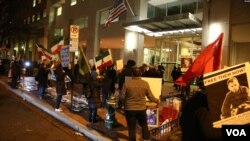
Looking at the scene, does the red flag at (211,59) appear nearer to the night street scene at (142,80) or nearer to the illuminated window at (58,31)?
the night street scene at (142,80)

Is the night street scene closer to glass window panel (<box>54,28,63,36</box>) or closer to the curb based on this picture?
the curb

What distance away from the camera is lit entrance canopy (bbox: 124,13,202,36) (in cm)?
1833

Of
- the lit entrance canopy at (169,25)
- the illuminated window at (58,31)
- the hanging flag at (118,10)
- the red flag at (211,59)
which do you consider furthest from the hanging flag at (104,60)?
the illuminated window at (58,31)

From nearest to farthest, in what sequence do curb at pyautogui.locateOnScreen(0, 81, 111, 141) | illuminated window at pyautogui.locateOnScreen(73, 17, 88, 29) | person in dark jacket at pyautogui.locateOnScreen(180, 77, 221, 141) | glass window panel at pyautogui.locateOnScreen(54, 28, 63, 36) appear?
person in dark jacket at pyautogui.locateOnScreen(180, 77, 221, 141) < curb at pyautogui.locateOnScreen(0, 81, 111, 141) < illuminated window at pyautogui.locateOnScreen(73, 17, 88, 29) < glass window panel at pyautogui.locateOnScreen(54, 28, 63, 36)

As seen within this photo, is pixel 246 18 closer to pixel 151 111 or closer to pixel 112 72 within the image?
A: pixel 112 72

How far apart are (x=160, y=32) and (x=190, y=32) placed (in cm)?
236

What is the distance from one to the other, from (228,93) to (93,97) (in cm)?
770

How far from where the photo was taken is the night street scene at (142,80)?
3611 millimetres

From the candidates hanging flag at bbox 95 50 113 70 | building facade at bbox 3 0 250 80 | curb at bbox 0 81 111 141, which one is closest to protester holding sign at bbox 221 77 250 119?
curb at bbox 0 81 111 141

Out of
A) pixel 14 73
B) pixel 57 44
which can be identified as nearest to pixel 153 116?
pixel 57 44

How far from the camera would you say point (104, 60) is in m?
13.4

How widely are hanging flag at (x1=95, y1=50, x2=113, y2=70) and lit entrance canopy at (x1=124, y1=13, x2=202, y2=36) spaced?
6.23 meters

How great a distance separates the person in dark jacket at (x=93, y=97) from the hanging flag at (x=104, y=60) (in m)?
2.03

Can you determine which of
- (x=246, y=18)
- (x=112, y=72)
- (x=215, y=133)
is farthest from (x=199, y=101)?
(x=246, y=18)
